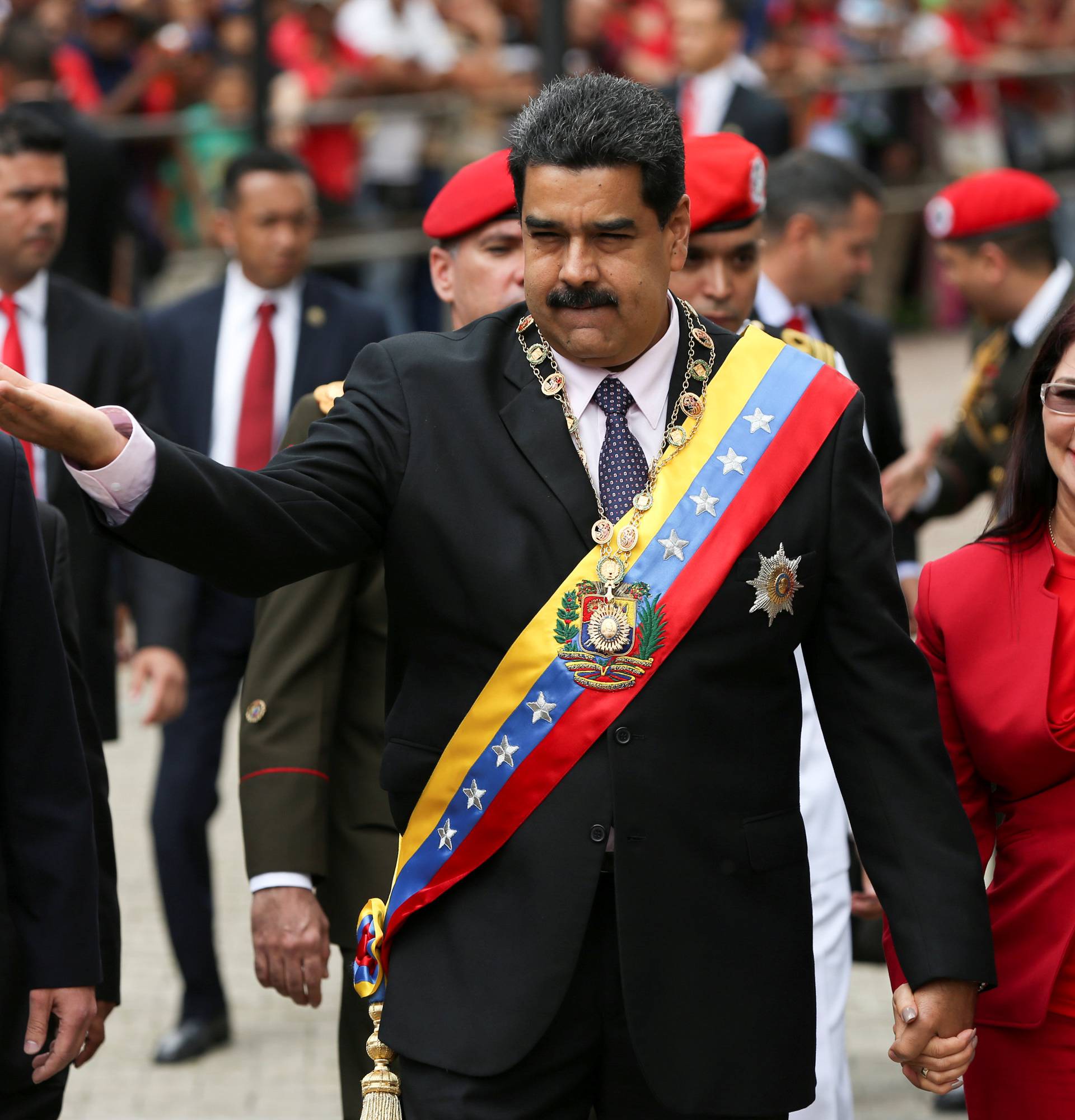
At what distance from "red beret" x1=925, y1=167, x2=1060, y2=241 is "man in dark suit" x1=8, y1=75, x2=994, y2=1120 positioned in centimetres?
365

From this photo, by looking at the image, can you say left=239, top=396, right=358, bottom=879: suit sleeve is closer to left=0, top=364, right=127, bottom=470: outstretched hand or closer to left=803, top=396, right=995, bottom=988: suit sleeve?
left=803, top=396, right=995, bottom=988: suit sleeve

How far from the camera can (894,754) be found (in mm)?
2955

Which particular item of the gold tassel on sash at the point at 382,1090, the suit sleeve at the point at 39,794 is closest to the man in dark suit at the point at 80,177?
the suit sleeve at the point at 39,794

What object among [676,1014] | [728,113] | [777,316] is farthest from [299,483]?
[728,113]

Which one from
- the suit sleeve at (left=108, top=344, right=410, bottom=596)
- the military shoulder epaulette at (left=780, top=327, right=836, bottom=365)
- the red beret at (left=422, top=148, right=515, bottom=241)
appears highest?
the red beret at (left=422, top=148, right=515, bottom=241)

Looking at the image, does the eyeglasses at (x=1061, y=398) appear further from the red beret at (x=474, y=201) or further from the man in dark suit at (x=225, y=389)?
the man in dark suit at (x=225, y=389)

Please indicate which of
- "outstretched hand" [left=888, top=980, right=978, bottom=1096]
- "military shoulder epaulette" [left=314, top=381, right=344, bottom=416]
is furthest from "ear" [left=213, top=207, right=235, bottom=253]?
"outstretched hand" [left=888, top=980, right=978, bottom=1096]

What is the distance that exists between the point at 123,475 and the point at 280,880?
4.42 ft

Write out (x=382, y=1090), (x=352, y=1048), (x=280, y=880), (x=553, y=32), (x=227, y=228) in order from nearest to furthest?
(x=382, y=1090) → (x=280, y=880) → (x=352, y=1048) → (x=227, y=228) → (x=553, y=32)

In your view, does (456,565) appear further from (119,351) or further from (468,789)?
(119,351)

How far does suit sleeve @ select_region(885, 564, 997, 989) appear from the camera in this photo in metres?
3.30

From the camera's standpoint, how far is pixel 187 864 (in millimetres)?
5738

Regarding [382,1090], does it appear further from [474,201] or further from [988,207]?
[988,207]

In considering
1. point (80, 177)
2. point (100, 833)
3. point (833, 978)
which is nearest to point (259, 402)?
point (80, 177)
